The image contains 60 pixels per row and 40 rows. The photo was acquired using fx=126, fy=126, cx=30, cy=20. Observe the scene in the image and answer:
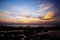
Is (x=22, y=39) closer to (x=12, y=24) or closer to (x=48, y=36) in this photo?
(x=12, y=24)

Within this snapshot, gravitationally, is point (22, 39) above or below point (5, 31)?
below

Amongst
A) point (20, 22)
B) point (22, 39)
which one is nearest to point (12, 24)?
point (20, 22)

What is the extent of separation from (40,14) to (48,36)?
0.36 metres

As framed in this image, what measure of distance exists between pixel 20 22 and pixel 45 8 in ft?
1.47

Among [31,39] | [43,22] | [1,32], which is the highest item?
[43,22]

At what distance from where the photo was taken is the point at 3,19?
1.97m

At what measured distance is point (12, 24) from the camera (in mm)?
1976

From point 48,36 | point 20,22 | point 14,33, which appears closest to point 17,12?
point 20,22

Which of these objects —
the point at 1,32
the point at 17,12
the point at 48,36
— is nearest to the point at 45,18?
the point at 48,36

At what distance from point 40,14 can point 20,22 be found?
337 mm

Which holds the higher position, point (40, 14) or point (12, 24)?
point (40, 14)

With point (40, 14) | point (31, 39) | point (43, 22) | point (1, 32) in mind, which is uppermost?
point (40, 14)

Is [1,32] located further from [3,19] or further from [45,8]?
[45,8]

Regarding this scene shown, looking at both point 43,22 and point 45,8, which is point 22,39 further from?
point 45,8
